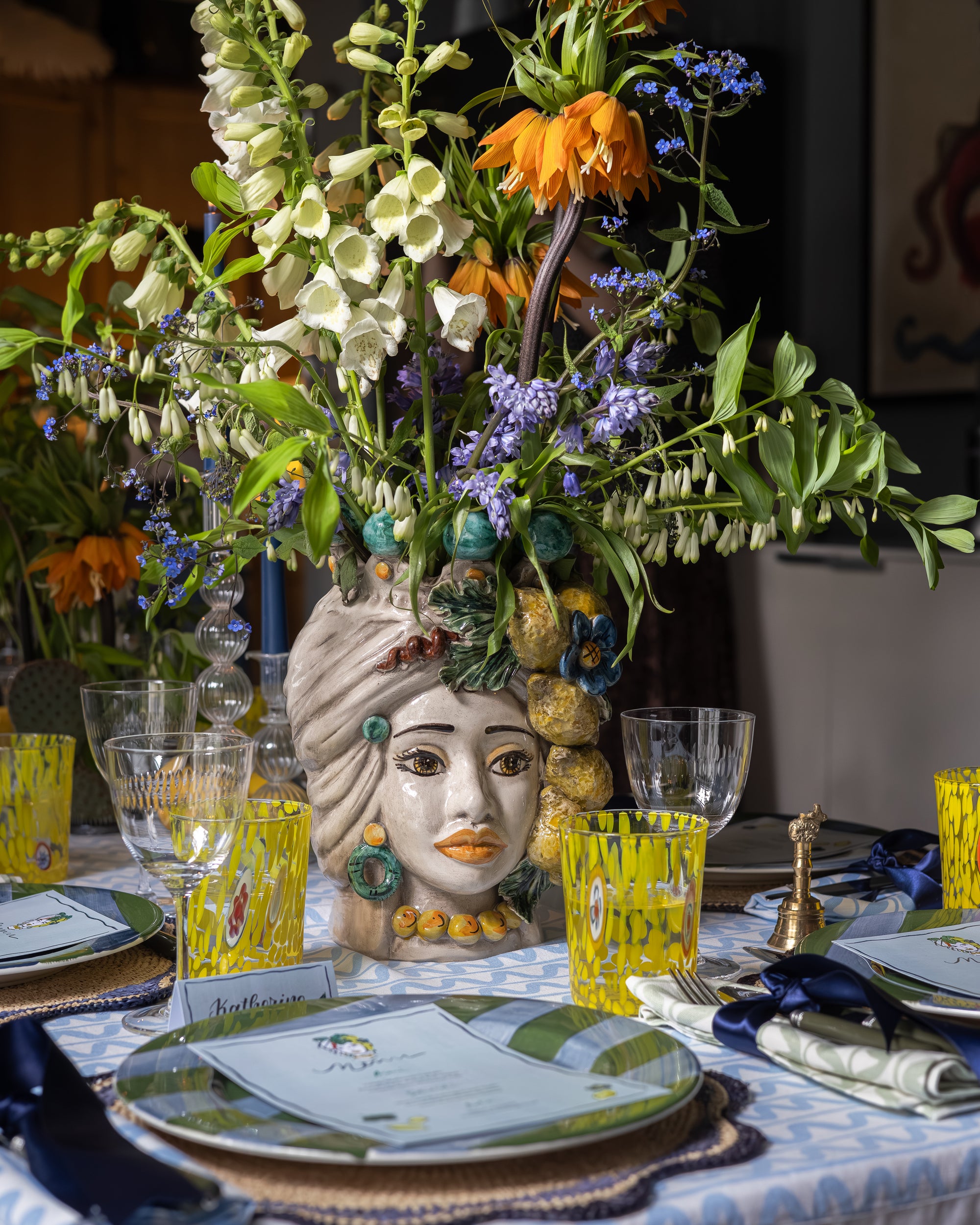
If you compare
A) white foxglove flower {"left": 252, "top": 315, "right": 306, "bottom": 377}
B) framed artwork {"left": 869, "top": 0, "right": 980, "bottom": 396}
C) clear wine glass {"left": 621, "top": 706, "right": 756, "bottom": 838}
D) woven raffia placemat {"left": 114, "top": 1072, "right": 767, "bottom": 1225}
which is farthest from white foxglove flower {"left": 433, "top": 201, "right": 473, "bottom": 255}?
framed artwork {"left": 869, "top": 0, "right": 980, "bottom": 396}

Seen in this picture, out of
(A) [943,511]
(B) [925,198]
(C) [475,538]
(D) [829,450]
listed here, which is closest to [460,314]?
(C) [475,538]

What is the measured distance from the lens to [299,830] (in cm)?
80

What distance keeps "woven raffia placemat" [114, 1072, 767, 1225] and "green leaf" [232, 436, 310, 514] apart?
1.08 feet

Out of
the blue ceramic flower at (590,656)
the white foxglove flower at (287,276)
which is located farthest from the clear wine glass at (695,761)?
the white foxglove flower at (287,276)

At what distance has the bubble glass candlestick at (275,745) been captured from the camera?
122 cm

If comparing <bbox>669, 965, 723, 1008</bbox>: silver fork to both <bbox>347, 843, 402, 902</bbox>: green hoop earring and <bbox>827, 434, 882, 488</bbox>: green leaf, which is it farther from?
<bbox>827, 434, 882, 488</bbox>: green leaf

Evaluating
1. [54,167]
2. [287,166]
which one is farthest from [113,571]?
[54,167]

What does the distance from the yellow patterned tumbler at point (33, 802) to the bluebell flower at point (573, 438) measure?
502 mm

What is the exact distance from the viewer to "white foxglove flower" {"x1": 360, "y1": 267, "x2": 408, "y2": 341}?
0.82 meters

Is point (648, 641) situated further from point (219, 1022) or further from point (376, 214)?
point (219, 1022)

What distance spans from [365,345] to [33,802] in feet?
1.61

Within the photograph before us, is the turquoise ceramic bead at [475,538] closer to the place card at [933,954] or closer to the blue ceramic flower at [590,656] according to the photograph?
the blue ceramic flower at [590,656]

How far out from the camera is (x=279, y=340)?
853 millimetres

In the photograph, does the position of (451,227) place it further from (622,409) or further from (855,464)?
(855,464)
